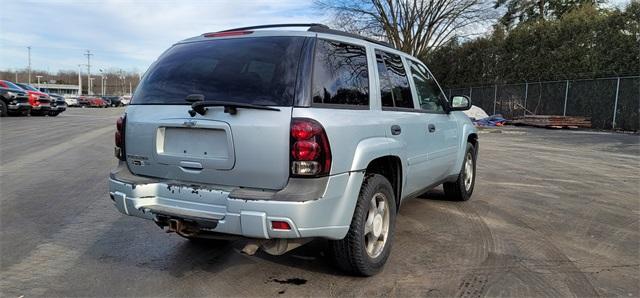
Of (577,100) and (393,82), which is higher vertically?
(577,100)

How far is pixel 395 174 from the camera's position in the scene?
13.4ft

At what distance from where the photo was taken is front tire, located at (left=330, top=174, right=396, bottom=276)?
11.2ft

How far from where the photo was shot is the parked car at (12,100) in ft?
67.1

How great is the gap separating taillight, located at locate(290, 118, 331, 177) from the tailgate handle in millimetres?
698

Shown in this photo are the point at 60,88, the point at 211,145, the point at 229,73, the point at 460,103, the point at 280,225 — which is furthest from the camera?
the point at 60,88

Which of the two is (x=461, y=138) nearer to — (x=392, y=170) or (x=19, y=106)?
(x=392, y=170)

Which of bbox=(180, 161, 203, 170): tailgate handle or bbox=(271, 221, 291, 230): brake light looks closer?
bbox=(271, 221, 291, 230): brake light

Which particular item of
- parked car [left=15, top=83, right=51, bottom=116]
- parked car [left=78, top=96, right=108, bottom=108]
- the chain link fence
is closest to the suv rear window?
the chain link fence

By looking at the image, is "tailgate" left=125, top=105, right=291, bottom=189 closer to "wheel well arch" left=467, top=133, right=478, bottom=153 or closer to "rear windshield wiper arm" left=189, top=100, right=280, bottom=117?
"rear windshield wiper arm" left=189, top=100, right=280, bottom=117

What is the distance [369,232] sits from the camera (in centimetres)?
372

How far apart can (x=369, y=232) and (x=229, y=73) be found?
160cm

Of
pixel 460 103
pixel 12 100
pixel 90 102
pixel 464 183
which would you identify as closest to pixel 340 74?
pixel 460 103

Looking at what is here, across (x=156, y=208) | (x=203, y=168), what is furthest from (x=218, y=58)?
(x=156, y=208)

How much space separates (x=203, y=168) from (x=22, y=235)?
2.56 metres
